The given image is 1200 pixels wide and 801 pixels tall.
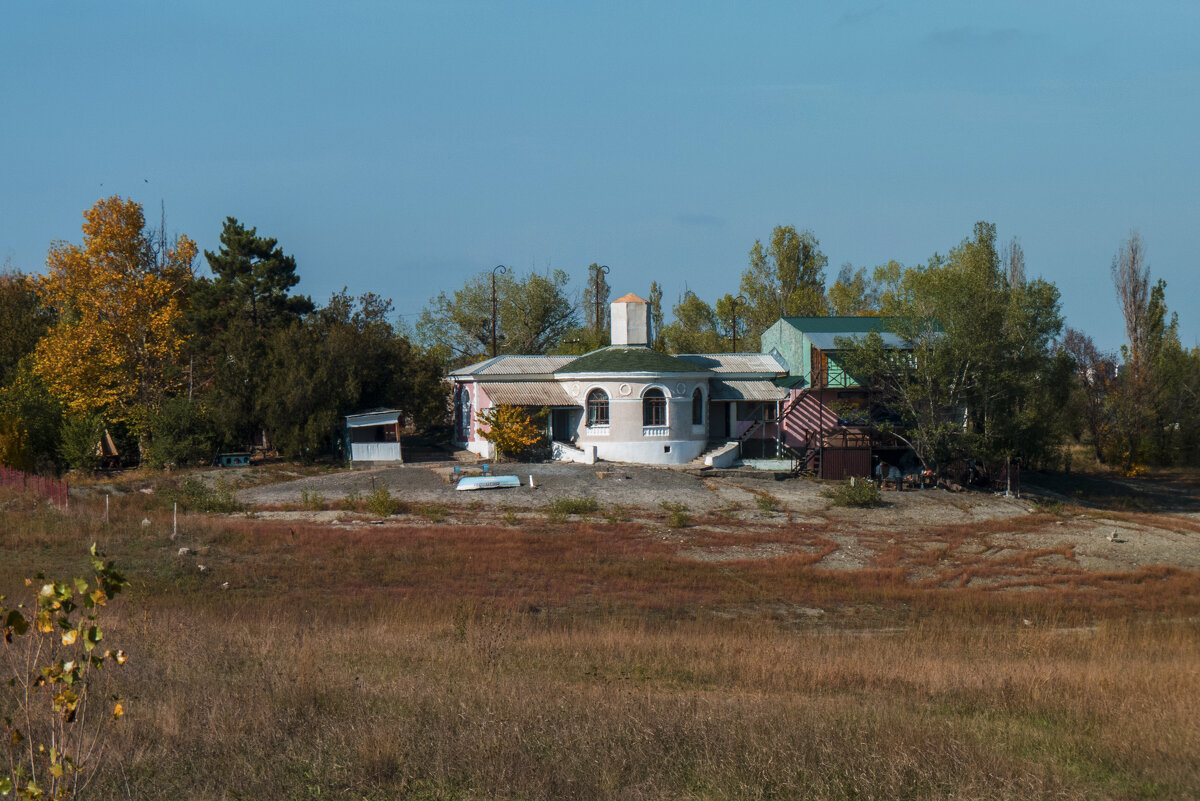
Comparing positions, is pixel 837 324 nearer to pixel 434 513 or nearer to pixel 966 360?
pixel 966 360

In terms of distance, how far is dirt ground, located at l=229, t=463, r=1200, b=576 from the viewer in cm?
2642

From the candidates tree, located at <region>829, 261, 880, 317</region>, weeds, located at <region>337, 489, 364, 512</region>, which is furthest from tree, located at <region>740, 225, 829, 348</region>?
weeds, located at <region>337, 489, 364, 512</region>

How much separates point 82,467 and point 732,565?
97.4 feet

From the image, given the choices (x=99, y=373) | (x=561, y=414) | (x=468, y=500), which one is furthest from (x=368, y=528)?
(x=99, y=373)

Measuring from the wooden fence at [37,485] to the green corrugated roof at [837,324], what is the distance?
1192 inches

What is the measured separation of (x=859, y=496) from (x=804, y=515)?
2.91 metres

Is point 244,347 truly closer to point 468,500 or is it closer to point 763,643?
point 468,500

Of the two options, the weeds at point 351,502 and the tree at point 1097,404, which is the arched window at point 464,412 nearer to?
the weeds at point 351,502

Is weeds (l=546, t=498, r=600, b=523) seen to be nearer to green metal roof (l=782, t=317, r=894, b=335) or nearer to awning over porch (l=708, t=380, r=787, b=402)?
awning over porch (l=708, t=380, r=787, b=402)

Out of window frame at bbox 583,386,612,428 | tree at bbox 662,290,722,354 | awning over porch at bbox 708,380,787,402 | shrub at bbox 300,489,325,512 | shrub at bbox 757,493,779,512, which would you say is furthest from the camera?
tree at bbox 662,290,722,354

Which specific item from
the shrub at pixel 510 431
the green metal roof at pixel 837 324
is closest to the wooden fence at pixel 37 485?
the shrub at pixel 510 431

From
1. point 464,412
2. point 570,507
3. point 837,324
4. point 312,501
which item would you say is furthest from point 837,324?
point 312,501

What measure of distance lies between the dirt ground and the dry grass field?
0.39m

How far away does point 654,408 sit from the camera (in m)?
42.3
